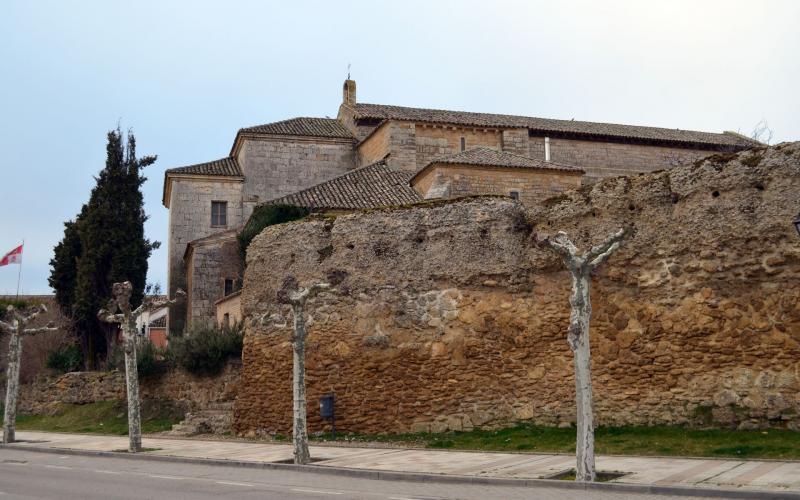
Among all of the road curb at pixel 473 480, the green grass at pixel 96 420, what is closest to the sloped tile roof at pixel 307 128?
the green grass at pixel 96 420

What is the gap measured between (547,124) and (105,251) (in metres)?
20.9

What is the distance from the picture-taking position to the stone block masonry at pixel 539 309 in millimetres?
12867

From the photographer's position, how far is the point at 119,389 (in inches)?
1019

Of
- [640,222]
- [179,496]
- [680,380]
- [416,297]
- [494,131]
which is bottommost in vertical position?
[179,496]

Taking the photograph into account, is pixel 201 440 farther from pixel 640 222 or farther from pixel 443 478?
pixel 640 222

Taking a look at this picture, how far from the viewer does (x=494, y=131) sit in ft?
122

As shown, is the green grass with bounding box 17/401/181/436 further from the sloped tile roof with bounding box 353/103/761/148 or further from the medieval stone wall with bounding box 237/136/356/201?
the sloped tile roof with bounding box 353/103/761/148

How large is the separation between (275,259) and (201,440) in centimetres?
448

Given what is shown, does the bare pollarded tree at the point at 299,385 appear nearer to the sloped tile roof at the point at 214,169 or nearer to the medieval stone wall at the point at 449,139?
the medieval stone wall at the point at 449,139

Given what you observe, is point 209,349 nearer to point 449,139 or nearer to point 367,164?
point 367,164

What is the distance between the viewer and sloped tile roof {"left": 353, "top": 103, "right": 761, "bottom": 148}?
3716cm

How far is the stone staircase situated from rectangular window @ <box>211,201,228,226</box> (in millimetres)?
17541

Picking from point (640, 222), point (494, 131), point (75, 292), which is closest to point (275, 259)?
point (640, 222)

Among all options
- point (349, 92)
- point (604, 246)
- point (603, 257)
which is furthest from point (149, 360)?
point (349, 92)
